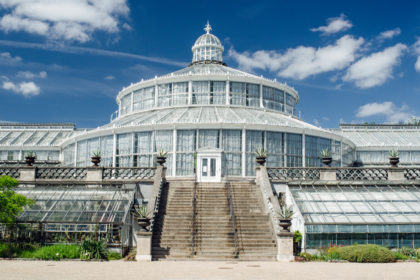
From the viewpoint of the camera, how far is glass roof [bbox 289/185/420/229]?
22.5m

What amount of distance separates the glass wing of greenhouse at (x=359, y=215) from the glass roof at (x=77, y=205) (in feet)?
31.2

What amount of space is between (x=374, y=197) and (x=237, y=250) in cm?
918

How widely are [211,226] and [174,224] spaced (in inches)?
74.2

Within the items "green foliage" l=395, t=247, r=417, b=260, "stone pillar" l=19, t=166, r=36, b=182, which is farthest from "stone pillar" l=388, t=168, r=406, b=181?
"stone pillar" l=19, t=166, r=36, b=182

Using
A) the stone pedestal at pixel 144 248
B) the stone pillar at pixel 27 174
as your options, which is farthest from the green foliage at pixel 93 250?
the stone pillar at pixel 27 174

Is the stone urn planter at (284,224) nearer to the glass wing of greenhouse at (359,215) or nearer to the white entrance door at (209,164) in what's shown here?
the glass wing of greenhouse at (359,215)

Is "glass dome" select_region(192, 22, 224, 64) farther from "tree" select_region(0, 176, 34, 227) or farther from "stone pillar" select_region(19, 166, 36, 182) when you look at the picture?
"tree" select_region(0, 176, 34, 227)

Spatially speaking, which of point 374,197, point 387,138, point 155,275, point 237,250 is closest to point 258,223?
point 237,250

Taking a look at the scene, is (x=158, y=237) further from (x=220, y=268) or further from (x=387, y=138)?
(x=387, y=138)

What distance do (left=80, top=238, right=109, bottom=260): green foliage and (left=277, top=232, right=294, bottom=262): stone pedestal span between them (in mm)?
7929

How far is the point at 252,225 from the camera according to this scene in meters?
22.5

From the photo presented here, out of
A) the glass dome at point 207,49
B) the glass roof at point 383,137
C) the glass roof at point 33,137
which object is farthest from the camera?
the glass dome at point 207,49

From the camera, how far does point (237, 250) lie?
20.4m

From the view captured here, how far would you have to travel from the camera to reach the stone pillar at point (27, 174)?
2627 centimetres
